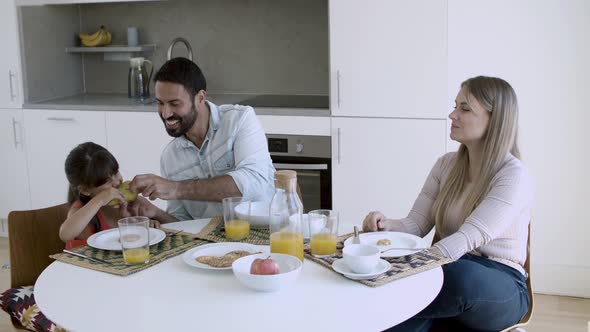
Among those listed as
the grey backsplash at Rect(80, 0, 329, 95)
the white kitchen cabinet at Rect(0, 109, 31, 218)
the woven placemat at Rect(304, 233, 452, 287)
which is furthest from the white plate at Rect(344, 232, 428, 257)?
the white kitchen cabinet at Rect(0, 109, 31, 218)

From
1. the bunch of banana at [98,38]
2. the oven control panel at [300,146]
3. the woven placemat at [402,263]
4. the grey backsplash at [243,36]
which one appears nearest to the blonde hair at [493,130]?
the woven placemat at [402,263]

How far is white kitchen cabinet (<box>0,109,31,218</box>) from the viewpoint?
4.20 meters

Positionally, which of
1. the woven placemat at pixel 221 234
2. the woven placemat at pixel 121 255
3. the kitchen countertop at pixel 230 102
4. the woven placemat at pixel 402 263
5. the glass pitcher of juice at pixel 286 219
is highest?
the kitchen countertop at pixel 230 102

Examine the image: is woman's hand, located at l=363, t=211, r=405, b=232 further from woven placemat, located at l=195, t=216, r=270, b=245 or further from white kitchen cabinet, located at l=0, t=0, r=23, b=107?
white kitchen cabinet, located at l=0, t=0, r=23, b=107

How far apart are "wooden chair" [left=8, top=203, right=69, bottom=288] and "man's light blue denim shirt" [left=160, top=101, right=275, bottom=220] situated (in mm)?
431

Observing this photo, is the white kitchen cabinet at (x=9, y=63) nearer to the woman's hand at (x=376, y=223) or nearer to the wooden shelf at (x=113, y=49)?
the wooden shelf at (x=113, y=49)

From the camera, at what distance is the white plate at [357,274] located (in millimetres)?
1747

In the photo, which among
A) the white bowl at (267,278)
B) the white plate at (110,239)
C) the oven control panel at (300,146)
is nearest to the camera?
the white bowl at (267,278)

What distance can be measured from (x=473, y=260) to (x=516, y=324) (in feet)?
0.69

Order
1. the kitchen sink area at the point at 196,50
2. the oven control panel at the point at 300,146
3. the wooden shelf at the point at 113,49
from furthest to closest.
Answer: the wooden shelf at the point at 113,49, the kitchen sink area at the point at 196,50, the oven control panel at the point at 300,146

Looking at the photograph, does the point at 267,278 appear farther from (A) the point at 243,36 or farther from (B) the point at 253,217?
(A) the point at 243,36

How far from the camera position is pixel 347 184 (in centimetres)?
366

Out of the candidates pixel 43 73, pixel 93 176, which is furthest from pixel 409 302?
pixel 43 73

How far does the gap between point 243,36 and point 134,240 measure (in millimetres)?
2606
